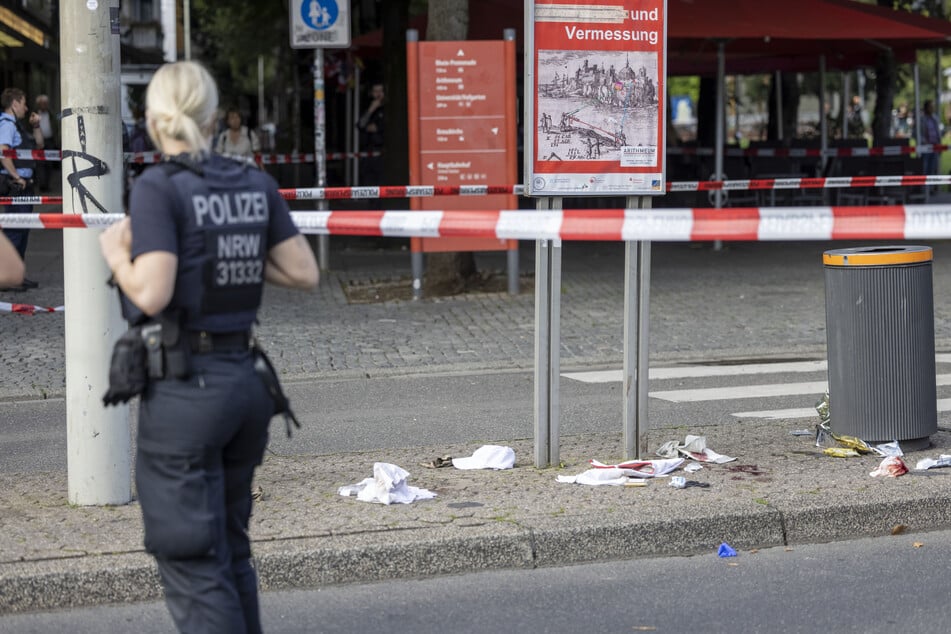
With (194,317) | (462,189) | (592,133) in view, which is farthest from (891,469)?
(462,189)

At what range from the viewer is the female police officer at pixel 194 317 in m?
A: 3.36

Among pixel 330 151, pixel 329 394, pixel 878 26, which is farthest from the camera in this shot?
pixel 330 151

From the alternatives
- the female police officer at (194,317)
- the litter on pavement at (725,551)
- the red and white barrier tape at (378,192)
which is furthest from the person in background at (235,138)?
the female police officer at (194,317)

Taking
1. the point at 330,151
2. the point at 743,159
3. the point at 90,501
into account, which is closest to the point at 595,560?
the point at 90,501

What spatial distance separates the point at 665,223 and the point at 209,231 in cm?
199

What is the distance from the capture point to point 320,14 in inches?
577

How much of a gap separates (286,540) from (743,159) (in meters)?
18.9

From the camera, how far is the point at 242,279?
11.4 feet

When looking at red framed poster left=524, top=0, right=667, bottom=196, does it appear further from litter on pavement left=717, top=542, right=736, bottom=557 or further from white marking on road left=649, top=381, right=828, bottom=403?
white marking on road left=649, top=381, right=828, bottom=403

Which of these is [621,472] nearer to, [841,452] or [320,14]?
[841,452]

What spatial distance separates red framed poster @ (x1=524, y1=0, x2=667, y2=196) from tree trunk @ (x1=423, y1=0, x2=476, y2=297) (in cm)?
695

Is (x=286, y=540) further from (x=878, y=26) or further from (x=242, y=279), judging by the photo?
(x=878, y=26)

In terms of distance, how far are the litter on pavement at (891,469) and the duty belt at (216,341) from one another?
139 inches

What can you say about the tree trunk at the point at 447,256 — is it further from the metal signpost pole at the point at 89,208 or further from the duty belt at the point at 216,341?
the duty belt at the point at 216,341
